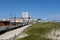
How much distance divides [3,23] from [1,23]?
1.37m

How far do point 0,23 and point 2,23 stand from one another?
2.33 ft

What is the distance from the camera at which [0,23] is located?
3132 inches

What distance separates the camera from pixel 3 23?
264 feet

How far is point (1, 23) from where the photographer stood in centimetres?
7919

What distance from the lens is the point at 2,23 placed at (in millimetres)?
79688

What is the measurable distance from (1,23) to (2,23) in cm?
58

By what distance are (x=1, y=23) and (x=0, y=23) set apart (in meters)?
0.55

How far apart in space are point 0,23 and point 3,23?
131 cm
